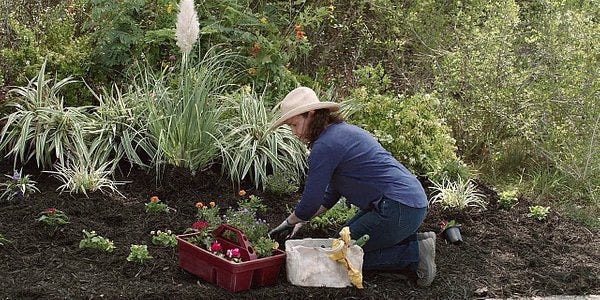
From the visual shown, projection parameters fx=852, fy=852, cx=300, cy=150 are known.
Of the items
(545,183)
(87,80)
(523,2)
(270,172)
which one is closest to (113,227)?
(270,172)

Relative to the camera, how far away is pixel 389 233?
4707mm

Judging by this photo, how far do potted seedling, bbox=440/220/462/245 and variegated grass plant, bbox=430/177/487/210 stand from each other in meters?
0.60

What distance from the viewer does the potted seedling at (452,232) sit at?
555 cm

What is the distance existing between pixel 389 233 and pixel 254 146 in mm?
1977

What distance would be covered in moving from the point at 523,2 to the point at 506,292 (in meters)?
5.48

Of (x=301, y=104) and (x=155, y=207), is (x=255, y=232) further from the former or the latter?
(x=155, y=207)

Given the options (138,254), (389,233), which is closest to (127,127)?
(138,254)

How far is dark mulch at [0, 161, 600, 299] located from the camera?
14.6 ft

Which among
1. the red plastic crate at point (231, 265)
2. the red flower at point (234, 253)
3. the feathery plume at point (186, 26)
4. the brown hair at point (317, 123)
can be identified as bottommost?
the red plastic crate at point (231, 265)

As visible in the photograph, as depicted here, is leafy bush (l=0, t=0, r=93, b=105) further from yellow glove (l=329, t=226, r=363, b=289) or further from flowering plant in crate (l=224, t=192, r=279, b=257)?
yellow glove (l=329, t=226, r=363, b=289)

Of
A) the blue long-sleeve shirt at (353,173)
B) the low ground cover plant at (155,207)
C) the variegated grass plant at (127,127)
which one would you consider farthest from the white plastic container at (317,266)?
the variegated grass plant at (127,127)

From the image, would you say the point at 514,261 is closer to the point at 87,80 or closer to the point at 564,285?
the point at 564,285

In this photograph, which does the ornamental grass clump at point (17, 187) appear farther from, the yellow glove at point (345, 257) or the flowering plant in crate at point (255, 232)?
the yellow glove at point (345, 257)

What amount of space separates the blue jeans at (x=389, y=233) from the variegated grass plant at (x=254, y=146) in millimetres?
1656
